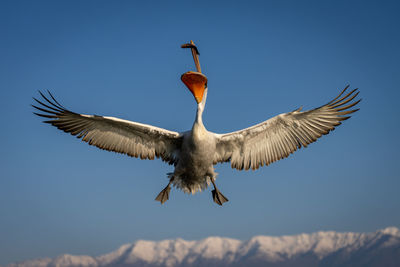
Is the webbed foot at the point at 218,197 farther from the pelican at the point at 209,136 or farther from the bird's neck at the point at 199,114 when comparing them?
the bird's neck at the point at 199,114

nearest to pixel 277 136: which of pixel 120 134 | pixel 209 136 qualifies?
pixel 209 136

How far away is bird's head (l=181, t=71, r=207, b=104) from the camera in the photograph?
10867mm

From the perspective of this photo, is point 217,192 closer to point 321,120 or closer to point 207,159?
point 207,159

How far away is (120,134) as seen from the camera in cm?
1223

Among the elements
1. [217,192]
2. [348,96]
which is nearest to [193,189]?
[217,192]

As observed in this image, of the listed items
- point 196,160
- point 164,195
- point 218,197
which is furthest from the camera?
point 218,197

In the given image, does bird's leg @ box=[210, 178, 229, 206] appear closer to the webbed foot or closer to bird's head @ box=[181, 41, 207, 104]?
the webbed foot

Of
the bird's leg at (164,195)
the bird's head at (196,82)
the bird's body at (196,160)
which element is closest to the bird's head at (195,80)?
the bird's head at (196,82)

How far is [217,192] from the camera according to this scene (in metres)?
12.6

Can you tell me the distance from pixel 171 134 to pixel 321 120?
411 centimetres

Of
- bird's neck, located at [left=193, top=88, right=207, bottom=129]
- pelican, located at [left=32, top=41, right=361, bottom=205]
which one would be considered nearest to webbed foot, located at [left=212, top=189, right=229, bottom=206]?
pelican, located at [left=32, top=41, right=361, bottom=205]

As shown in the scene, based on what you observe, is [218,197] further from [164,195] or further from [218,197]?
[164,195]

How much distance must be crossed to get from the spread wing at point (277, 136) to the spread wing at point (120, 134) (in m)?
1.37

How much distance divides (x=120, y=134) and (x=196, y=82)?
8.89 ft
